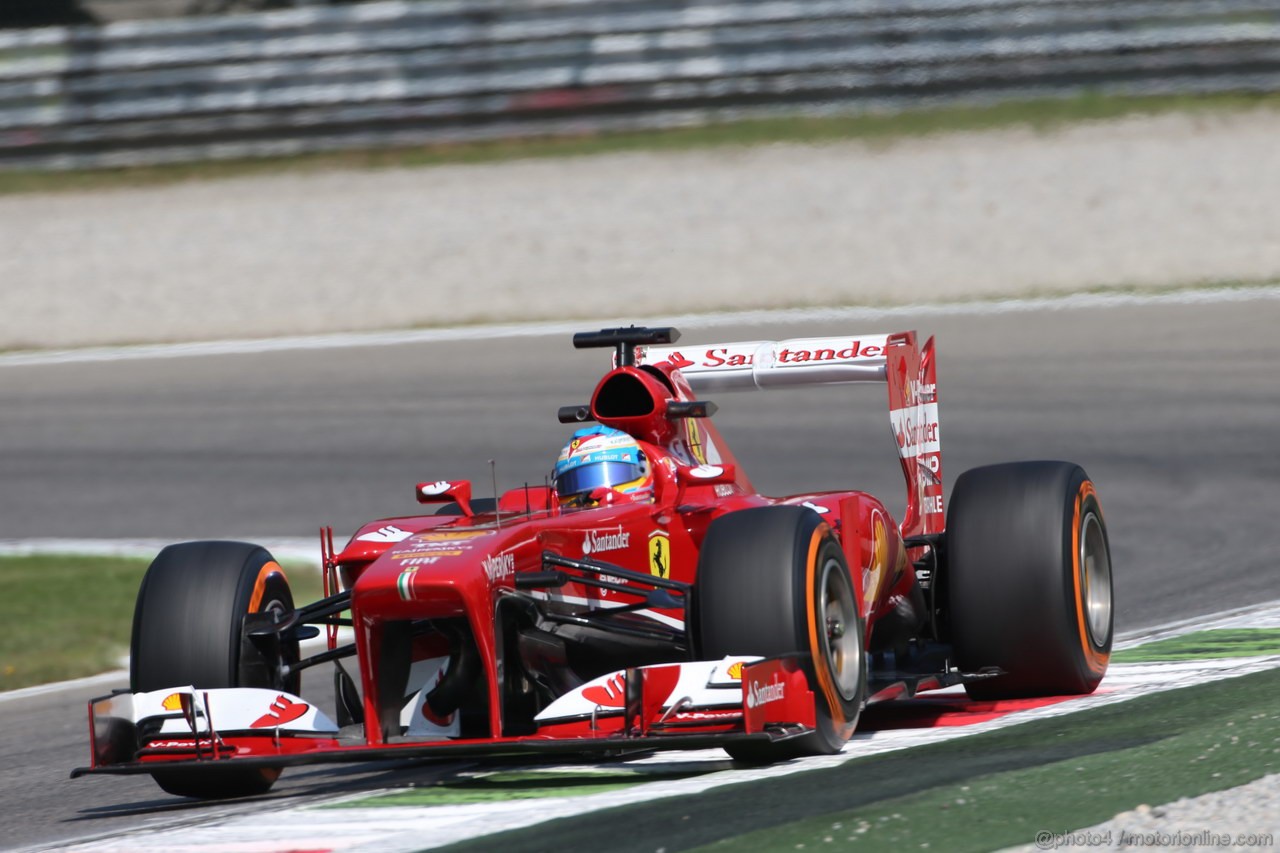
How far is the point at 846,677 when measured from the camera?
22.0 feet

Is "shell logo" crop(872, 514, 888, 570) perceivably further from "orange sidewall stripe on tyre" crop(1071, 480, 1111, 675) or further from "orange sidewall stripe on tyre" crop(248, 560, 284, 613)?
"orange sidewall stripe on tyre" crop(248, 560, 284, 613)

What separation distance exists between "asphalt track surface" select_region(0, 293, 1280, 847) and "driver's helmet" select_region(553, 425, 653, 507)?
12.4ft

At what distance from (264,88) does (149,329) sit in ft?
14.6

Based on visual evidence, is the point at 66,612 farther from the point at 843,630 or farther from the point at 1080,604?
the point at 1080,604

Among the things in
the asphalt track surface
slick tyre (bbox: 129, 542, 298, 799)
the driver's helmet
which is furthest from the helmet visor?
the asphalt track surface

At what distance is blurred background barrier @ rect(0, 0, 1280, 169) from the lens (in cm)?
2203

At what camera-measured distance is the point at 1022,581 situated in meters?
7.40

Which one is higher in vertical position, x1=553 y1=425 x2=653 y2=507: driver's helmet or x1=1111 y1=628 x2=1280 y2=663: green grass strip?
x1=553 y1=425 x2=653 y2=507: driver's helmet

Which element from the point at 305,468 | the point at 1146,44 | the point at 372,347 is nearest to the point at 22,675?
the point at 305,468

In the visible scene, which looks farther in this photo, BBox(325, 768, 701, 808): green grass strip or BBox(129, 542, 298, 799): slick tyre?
BBox(129, 542, 298, 799): slick tyre

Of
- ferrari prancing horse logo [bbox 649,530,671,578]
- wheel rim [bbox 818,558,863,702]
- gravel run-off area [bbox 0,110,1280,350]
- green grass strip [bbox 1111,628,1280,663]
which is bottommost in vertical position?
green grass strip [bbox 1111,628,1280,663]

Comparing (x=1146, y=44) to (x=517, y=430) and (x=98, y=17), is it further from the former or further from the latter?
(x=98, y=17)

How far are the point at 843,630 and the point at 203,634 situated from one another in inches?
86.1

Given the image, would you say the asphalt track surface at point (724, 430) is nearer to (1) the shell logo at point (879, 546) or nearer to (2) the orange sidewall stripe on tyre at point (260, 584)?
(1) the shell logo at point (879, 546)
